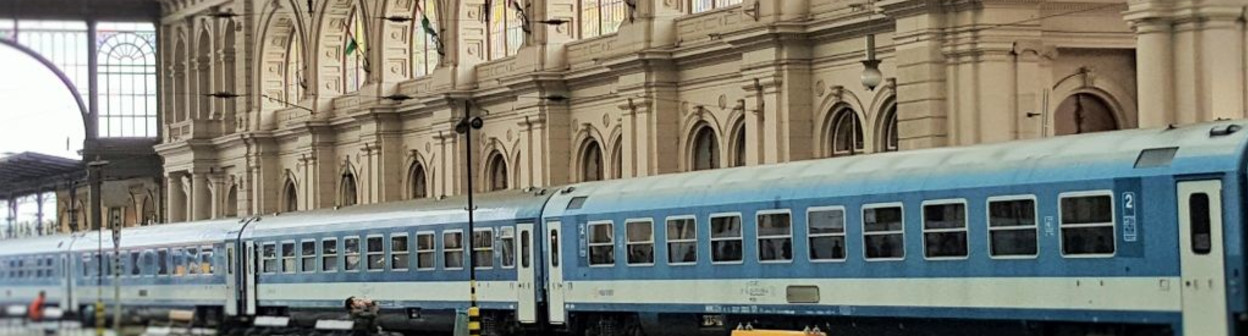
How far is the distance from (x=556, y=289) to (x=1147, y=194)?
54.0ft

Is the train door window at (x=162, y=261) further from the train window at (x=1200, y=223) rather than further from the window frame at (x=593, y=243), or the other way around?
the train window at (x=1200, y=223)

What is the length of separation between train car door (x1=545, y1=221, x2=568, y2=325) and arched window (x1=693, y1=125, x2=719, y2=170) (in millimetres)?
20480

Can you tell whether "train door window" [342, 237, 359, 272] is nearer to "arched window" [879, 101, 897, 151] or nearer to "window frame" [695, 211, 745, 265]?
"arched window" [879, 101, 897, 151]

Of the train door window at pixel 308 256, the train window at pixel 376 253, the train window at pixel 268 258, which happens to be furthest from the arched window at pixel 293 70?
the train window at pixel 376 253

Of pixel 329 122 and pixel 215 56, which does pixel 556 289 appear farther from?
pixel 215 56

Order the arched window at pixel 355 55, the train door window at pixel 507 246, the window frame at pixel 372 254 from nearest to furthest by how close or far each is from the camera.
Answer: the train door window at pixel 507 246 → the window frame at pixel 372 254 → the arched window at pixel 355 55

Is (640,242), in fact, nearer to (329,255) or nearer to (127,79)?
(329,255)

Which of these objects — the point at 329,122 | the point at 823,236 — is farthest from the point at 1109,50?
the point at 329,122

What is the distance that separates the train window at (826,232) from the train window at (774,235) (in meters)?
0.57

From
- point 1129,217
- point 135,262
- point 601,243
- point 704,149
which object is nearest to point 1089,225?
point 1129,217

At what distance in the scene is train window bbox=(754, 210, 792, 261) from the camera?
34.0 meters

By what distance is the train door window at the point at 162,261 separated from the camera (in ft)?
175

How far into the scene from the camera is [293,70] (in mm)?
94375

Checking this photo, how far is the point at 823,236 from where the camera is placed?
3316 centimetres
